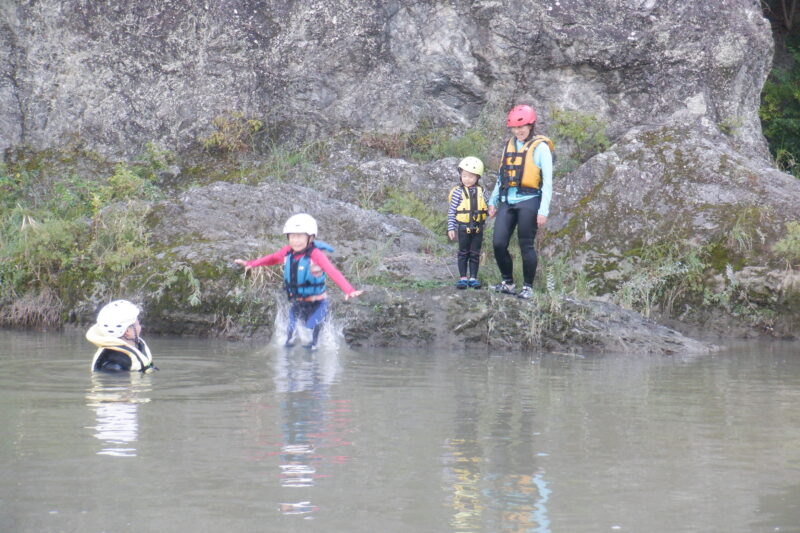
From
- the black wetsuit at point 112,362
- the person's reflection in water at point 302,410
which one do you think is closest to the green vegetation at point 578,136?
the person's reflection in water at point 302,410

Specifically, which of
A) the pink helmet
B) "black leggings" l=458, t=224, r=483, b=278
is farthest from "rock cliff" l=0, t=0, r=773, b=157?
the pink helmet

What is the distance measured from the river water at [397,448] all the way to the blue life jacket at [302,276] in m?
1.60

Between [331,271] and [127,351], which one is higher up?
[331,271]

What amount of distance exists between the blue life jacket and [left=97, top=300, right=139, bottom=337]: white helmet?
1982 millimetres

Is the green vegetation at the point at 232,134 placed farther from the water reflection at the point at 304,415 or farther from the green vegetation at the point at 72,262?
the water reflection at the point at 304,415

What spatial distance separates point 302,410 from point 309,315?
3781 millimetres

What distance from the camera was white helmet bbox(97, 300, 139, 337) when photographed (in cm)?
813

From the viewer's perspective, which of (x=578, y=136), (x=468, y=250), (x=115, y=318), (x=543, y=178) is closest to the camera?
(x=115, y=318)

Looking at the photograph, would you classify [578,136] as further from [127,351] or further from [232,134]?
[127,351]

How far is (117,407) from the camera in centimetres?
623

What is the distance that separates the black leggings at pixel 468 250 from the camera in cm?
1081

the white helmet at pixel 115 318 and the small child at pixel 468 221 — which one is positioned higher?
the small child at pixel 468 221

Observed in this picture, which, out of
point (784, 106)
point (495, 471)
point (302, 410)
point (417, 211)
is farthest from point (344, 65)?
point (495, 471)

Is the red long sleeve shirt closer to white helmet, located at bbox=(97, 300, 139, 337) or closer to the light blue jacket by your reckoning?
white helmet, located at bbox=(97, 300, 139, 337)
